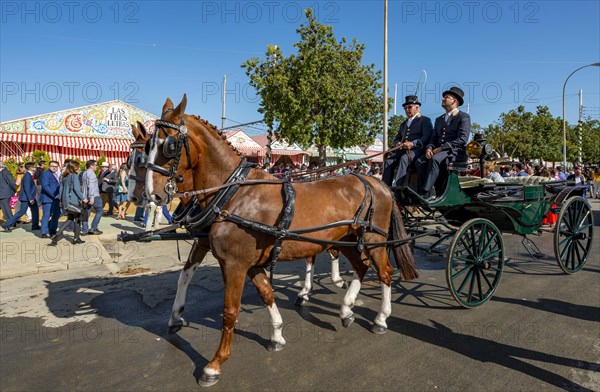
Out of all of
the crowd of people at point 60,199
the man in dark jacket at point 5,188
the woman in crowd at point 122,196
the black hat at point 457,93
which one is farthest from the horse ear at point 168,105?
the woman in crowd at point 122,196

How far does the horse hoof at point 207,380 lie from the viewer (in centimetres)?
307

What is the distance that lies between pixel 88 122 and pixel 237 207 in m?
17.5

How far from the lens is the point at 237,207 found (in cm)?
338

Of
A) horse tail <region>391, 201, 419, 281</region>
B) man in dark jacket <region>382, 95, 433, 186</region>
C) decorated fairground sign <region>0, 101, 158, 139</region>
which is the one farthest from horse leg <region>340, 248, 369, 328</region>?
decorated fairground sign <region>0, 101, 158, 139</region>

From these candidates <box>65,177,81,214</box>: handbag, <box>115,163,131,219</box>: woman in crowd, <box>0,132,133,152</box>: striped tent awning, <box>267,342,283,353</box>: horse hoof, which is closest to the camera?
<box>267,342,283,353</box>: horse hoof

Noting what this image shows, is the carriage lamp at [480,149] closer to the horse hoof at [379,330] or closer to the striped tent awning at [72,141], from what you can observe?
the horse hoof at [379,330]

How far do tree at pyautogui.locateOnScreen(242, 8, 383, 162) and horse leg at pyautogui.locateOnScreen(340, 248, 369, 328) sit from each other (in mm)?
12258

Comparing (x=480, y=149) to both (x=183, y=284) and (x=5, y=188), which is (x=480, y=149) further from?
(x=5, y=188)

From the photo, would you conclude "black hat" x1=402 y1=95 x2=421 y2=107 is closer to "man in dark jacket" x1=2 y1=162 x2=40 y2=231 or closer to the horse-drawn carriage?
the horse-drawn carriage

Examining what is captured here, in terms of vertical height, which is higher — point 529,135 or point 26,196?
point 529,135

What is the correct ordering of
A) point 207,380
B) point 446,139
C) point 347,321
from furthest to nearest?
point 446,139 → point 347,321 → point 207,380

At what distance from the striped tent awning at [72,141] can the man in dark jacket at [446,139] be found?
51.9ft

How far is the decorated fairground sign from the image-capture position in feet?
55.1

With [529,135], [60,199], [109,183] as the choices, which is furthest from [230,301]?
[529,135]
